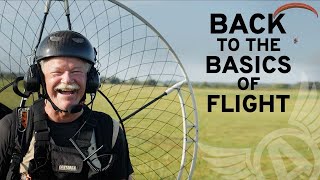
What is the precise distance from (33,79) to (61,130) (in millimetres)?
377

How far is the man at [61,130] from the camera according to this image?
273 cm

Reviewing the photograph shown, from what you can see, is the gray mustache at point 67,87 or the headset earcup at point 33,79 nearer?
the gray mustache at point 67,87

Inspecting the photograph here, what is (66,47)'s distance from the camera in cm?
278

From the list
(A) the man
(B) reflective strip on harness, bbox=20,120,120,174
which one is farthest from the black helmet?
(B) reflective strip on harness, bbox=20,120,120,174

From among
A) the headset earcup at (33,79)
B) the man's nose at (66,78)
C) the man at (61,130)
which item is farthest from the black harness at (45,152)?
the man's nose at (66,78)

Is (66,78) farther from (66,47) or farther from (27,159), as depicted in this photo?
(27,159)

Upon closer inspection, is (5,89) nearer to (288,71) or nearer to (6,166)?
(6,166)

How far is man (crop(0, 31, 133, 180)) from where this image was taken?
2.73 meters

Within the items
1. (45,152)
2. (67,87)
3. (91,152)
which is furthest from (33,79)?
(91,152)

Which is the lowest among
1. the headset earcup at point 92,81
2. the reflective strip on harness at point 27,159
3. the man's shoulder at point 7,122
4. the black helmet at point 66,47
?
the reflective strip on harness at point 27,159

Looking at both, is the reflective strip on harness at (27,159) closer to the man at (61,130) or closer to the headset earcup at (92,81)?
the man at (61,130)

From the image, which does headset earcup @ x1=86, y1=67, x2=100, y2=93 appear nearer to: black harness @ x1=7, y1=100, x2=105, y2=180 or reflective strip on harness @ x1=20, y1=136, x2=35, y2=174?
black harness @ x1=7, y1=100, x2=105, y2=180

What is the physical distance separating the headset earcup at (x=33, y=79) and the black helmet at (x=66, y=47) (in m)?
0.10

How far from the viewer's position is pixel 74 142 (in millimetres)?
2811
